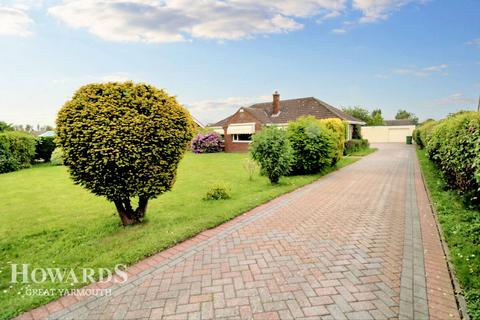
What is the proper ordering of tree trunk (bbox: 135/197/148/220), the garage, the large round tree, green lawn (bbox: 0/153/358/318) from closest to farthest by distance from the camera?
1. green lawn (bbox: 0/153/358/318)
2. the large round tree
3. tree trunk (bbox: 135/197/148/220)
4. the garage

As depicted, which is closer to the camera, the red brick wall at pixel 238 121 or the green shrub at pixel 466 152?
the green shrub at pixel 466 152

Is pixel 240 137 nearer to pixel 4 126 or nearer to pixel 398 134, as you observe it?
pixel 4 126

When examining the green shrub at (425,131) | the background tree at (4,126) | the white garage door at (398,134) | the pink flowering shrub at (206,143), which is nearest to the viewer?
the green shrub at (425,131)

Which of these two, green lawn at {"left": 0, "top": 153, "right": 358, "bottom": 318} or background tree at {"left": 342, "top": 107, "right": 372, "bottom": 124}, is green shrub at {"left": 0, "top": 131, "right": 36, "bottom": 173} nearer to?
green lawn at {"left": 0, "top": 153, "right": 358, "bottom": 318}

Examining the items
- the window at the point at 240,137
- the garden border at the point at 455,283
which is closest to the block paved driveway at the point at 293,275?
the garden border at the point at 455,283

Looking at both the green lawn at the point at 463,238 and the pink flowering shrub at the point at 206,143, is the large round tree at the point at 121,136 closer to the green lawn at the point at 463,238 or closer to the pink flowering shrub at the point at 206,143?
the green lawn at the point at 463,238

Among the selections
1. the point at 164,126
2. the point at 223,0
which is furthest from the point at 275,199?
the point at 223,0

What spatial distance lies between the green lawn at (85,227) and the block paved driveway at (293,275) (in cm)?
43

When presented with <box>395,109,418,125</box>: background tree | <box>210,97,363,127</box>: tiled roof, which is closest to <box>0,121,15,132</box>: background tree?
<box>210,97,363,127</box>: tiled roof

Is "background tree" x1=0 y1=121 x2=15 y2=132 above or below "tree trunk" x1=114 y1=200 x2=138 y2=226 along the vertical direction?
above

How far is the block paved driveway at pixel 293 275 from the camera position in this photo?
121 inches

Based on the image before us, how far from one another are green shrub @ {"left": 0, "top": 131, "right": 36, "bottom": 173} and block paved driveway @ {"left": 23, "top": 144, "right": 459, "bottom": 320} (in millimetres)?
21269

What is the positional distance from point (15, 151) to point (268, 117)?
25.4 m

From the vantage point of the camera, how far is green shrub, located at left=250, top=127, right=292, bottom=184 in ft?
35.3
